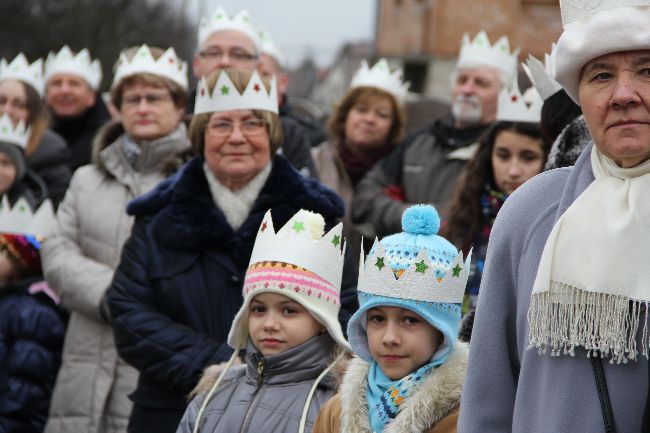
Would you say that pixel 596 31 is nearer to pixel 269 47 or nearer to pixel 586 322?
pixel 586 322

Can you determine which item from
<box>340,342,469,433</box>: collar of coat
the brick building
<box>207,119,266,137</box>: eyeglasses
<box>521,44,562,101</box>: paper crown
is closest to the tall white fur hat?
<box>340,342,469,433</box>: collar of coat

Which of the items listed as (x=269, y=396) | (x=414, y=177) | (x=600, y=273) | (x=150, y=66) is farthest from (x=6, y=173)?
(x=600, y=273)

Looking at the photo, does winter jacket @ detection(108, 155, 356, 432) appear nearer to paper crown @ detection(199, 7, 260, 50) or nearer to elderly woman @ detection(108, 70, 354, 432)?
elderly woman @ detection(108, 70, 354, 432)

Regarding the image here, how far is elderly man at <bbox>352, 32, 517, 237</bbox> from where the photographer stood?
734 centimetres

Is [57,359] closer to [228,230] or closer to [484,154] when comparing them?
[228,230]

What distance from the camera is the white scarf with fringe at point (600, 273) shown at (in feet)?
9.81

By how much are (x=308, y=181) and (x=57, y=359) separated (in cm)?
207

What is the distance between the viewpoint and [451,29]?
22797 millimetres

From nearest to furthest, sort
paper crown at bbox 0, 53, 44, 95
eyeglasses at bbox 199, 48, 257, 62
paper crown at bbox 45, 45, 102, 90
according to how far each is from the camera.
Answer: eyeglasses at bbox 199, 48, 257, 62 → paper crown at bbox 0, 53, 44, 95 → paper crown at bbox 45, 45, 102, 90

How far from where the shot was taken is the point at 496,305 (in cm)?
333

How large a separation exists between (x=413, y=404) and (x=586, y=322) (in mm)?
1223

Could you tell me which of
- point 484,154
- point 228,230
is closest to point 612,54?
point 228,230

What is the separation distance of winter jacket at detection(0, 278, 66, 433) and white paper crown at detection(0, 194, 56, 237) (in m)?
0.39

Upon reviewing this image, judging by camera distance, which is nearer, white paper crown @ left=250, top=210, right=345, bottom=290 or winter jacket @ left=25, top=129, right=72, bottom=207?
A: white paper crown @ left=250, top=210, right=345, bottom=290
